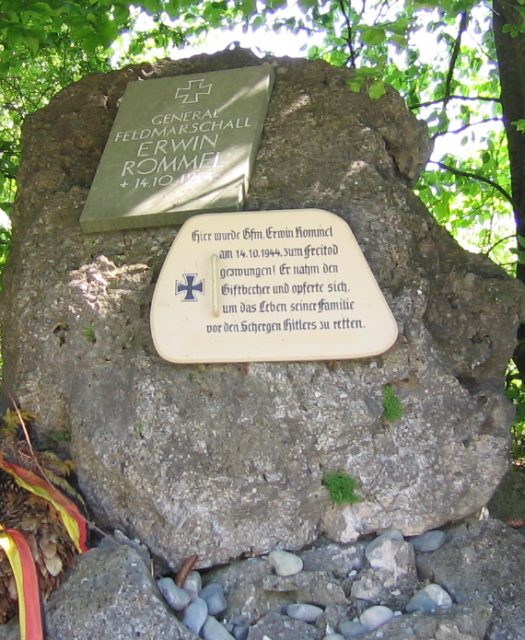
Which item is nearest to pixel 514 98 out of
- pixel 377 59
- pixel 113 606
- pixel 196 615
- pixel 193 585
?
pixel 377 59

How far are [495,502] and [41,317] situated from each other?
2809 millimetres

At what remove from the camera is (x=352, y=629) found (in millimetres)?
2861

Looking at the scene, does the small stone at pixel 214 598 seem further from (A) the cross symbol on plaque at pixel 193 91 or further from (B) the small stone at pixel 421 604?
(A) the cross symbol on plaque at pixel 193 91

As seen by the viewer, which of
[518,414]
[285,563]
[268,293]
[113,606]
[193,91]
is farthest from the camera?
[518,414]

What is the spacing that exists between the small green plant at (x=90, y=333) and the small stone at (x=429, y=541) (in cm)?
168

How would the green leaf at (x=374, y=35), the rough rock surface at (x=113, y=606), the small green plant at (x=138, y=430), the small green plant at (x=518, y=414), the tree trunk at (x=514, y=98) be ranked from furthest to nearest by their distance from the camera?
the tree trunk at (x=514, y=98) < the small green plant at (x=518, y=414) < the green leaf at (x=374, y=35) < the small green plant at (x=138, y=430) < the rough rock surface at (x=113, y=606)

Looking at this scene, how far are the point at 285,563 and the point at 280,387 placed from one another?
2.41ft

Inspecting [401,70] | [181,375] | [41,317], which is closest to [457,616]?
[181,375]

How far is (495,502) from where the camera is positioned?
4484 millimetres

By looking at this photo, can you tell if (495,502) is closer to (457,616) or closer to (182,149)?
(457,616)

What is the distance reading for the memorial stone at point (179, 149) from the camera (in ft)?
12.3

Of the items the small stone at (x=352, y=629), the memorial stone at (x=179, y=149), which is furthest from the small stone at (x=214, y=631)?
the memorial stone at (x=179, y=149)

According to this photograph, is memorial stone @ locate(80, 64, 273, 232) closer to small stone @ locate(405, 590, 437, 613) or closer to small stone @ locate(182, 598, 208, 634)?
small stone @ locate(182, 598, 208, 634)

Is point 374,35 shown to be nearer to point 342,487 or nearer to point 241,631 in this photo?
point 342,487
